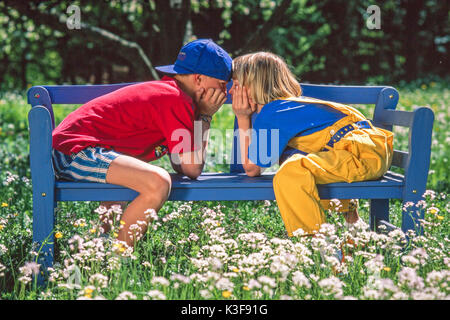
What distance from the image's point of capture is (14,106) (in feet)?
26.1

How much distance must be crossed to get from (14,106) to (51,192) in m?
5.76

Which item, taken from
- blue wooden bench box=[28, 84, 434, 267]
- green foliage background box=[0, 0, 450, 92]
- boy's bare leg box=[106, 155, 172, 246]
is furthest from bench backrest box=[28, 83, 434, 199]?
green foliage background box=[0, 0, 450, 92]

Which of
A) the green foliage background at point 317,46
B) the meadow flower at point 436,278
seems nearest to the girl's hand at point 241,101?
the meadow flower at point 436,278

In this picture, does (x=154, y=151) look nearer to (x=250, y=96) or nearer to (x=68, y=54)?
(x=250, y=96)

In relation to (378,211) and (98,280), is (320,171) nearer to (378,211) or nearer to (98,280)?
(378,211)

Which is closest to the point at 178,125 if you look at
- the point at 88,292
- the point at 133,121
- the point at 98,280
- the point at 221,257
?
the point at 133,121

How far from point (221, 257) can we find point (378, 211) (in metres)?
1.47

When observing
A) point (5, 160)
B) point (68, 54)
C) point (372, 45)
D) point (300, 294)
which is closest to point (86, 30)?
point (5, 160)

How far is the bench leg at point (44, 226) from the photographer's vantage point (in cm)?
271

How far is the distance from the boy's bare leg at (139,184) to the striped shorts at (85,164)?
44 millimetres

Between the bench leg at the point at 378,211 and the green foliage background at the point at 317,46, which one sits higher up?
the green foliage background at the point at 317,46

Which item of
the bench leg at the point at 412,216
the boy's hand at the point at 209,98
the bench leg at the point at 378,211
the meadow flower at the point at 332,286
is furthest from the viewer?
the bench leg at the point at 378,211

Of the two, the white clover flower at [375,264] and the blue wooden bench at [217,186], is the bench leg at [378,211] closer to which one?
the blue wooden bench at [217,186]

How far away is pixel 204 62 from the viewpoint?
297cm
